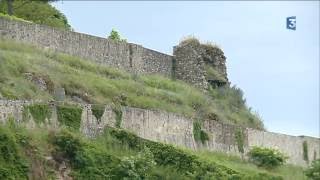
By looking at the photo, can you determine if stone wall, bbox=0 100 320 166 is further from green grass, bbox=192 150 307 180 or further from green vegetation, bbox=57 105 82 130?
green grass, bbox=192 150 307 180

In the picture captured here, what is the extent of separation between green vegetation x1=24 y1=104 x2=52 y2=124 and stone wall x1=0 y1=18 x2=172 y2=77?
975 cm

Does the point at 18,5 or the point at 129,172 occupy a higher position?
the point at 18,5

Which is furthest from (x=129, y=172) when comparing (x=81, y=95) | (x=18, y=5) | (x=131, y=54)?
(x=18, y=5)

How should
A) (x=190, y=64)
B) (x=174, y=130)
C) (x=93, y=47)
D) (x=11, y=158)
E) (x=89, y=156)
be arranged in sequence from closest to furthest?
(x=11, y=158)
(x=89, y=156)
(x=174, y=130)
(x=93, y=47)
(x=190, y=64)

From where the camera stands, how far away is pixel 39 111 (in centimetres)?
3303

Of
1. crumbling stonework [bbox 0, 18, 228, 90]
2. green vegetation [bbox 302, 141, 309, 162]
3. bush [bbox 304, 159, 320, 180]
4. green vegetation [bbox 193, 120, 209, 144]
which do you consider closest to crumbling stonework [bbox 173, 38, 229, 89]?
crumbling stonework [bbox 0, 18, 228, 90]

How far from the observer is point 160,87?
4834cm

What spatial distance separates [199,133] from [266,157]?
156 inches

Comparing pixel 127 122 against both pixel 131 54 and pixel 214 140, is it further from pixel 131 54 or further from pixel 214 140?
pixel 131 54

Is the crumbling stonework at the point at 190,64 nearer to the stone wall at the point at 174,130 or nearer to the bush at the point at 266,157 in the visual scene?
the stone wall at the point at 174,130

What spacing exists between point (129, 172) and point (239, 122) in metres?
17.0

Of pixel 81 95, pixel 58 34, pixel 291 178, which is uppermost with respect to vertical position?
pixel 58 34

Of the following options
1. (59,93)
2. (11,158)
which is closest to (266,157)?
(59,93)

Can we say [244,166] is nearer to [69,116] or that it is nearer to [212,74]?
[69,116]
